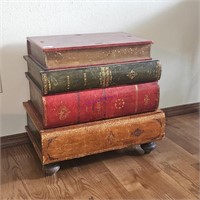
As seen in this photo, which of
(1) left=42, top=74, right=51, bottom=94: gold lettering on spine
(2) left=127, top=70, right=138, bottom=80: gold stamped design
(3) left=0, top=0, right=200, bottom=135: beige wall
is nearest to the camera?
(1) left=42, top=74, right=51, bottom=94: gold lettering on spine

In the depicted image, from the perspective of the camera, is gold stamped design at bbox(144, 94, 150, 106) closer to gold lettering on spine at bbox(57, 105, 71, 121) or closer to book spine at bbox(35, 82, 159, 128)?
book spine at bbox(35, 82, 159, 128)

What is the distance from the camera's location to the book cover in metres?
0.95

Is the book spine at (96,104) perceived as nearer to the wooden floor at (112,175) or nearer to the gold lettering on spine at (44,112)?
the gold lettering on spine at (44,112)

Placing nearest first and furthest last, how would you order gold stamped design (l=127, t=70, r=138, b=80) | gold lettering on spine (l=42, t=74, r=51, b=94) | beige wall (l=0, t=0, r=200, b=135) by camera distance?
gold lettering on spine (l=42, t=74, r=51, b=94) < gold stamped design (l=127, t=70, r=138, b=80) < beige wall (l=0, t=0, r=200, b=135)

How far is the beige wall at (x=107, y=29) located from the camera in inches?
43.9

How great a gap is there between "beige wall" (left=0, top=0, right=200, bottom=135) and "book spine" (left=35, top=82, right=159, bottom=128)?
0.15 metres

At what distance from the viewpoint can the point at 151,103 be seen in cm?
105

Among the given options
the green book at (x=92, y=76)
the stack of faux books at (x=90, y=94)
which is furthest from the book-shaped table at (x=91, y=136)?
the green book at (x=92, y=76)

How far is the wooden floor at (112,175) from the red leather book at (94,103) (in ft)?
0.58

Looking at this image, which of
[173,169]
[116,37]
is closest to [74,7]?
[116,37]

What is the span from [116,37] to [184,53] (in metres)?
0.47

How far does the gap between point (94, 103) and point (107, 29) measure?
1.30 feet

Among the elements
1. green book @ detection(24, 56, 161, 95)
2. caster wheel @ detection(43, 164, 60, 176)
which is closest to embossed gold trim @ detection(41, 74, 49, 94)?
green book @ detection(24, 56, 161, 95)

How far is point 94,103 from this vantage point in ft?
A: 3.18
